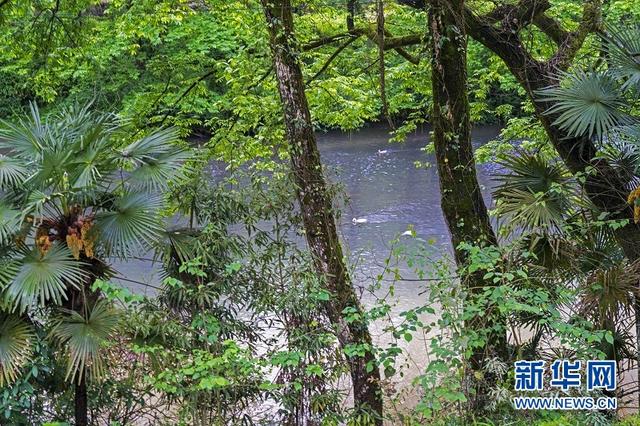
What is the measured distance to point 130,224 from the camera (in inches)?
146

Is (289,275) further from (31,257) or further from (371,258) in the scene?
(371,258)

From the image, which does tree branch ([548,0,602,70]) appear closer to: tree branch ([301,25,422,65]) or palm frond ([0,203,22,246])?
tree branch ([301,25,422,65])

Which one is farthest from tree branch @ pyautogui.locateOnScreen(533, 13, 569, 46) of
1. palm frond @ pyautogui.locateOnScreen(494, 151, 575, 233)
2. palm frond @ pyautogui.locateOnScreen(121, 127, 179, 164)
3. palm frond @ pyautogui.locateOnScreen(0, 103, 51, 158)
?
palm frond @ pyautogui.locateOnScreen(0, 103, 51, 158)

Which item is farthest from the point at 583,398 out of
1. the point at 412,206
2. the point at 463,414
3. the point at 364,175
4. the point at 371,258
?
the point at 364,175

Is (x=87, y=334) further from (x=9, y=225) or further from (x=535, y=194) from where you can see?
(x=535, y=194)

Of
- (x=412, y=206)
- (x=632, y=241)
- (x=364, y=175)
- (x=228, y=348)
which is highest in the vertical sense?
(x=364, y=175)

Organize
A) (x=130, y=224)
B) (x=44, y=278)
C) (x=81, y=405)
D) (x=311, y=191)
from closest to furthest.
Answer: (x=44, y=278)
(x=130, y=224)
(x=81, y=405)
(x=311, y=191)

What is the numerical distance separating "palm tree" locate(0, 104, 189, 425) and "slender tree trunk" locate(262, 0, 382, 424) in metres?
1.03

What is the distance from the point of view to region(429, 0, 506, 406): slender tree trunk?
4.82 metres

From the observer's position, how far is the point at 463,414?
153 inches

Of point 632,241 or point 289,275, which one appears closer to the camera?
point 289,275

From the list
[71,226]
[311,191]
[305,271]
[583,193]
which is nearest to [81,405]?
[71,226]

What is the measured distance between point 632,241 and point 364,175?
1147 cm

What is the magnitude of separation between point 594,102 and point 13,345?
4187mm
